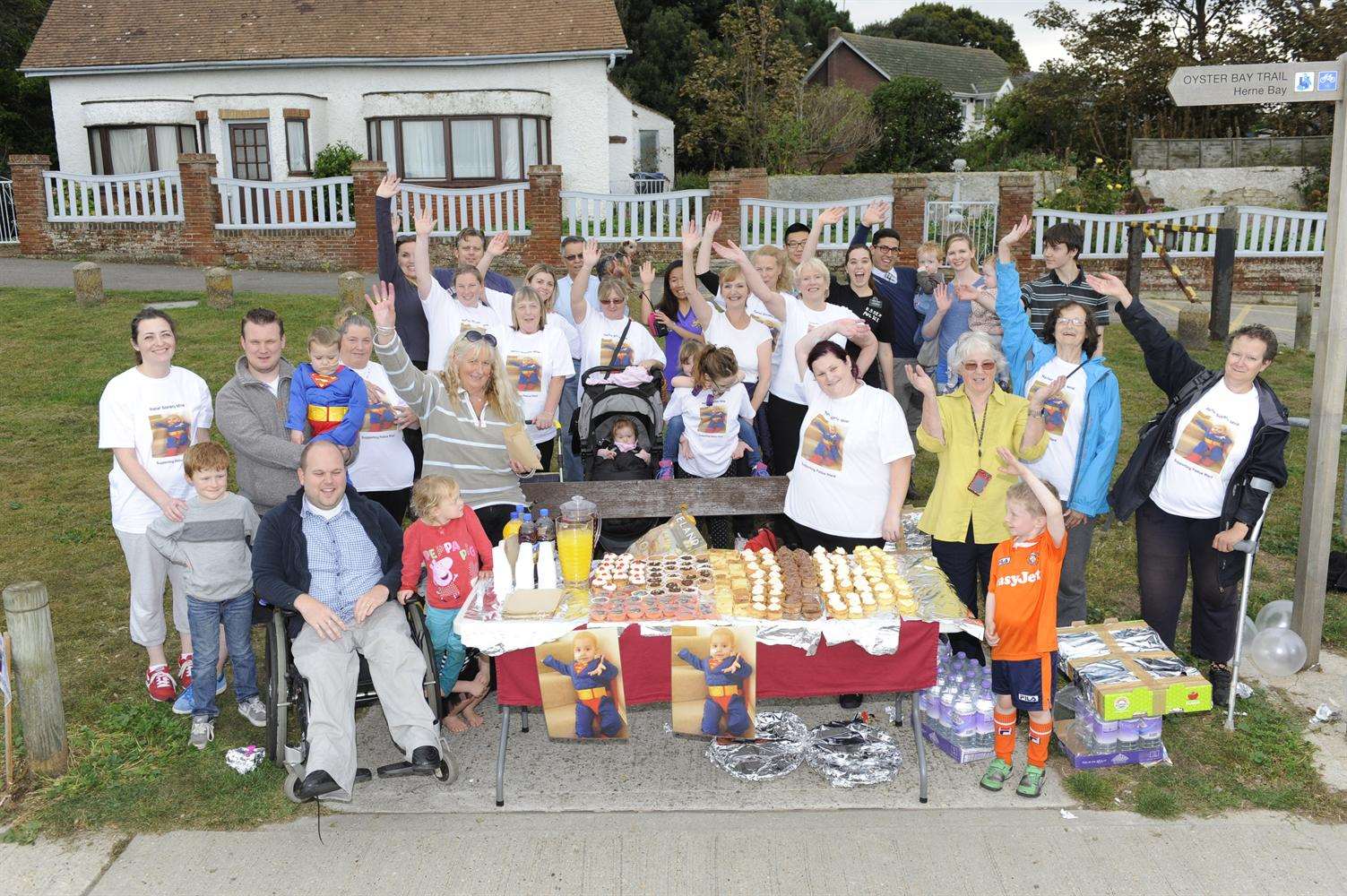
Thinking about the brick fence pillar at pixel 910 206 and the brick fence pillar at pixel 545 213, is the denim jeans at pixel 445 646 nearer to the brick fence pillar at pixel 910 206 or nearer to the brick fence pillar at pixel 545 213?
the brick fence pillar at pixel 545 213

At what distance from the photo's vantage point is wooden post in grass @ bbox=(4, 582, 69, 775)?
4.84 metres

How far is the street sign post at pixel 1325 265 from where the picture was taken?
553 centimetres

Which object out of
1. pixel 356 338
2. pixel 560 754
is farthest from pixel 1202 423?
pixel 356 338

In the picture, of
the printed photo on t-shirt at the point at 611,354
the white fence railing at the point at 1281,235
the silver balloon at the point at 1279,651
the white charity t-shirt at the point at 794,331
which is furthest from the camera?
the white fence railing at the point at 1281,235

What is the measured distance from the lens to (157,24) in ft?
78.1

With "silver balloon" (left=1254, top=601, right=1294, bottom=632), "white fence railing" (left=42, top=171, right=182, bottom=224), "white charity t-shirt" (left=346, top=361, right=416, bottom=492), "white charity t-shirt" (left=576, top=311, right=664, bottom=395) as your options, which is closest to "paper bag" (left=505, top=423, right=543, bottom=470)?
"white charity t-shirt" (left=346, top=361, right=416, bottom=492)

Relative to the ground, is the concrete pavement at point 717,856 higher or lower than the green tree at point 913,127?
lower

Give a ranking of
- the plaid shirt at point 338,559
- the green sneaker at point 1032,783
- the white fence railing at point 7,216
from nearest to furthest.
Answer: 1. the green sneaker at point 1032,783
2. the plaid shirt at point 338,559
3. the white fence railing at point 7,216

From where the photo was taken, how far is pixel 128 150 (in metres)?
24.2

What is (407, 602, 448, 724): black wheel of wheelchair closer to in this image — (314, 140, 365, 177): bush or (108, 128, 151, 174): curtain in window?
(314, 140, 365, 177): bush

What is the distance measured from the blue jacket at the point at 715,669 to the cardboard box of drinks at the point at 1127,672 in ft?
5.63

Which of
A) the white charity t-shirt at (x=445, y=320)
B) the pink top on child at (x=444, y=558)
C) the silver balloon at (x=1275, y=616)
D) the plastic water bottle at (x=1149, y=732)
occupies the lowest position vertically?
the plastic water bottle at (x=1149, y=732)

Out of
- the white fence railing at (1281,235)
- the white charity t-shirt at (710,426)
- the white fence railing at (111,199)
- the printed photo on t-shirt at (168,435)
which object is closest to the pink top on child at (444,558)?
the printed photo on t-shirt at (168,435)

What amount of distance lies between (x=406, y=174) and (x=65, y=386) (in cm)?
→ 1360
